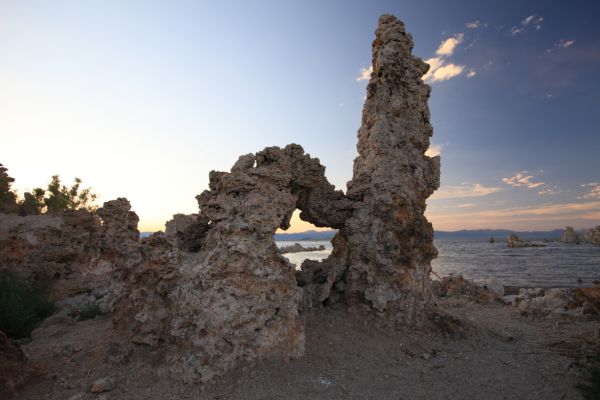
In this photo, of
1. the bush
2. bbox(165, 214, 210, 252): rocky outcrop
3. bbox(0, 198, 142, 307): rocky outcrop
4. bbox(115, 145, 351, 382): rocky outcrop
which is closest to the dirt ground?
bbox(115, 145, 351, 382): rocky outcrop

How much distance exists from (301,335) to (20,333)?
5.78 meters

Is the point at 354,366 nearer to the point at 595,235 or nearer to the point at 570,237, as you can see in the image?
the point at 595,235

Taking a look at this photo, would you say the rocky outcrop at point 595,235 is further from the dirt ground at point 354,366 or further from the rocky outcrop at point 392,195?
the rocky outcrop at point 392,195

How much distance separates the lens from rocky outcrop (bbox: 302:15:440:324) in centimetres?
809

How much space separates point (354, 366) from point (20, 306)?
6974 mm

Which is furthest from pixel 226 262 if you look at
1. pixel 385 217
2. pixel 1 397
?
pixel 385 217

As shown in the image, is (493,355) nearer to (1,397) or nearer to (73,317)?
(1,397)

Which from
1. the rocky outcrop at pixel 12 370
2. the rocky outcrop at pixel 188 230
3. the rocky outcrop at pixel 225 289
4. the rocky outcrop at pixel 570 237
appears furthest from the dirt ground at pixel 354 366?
the rocky outcrop at pixel 570 237

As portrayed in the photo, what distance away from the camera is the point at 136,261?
20.4 ft

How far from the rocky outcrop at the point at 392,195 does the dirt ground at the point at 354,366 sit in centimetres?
80

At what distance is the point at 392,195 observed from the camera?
326 inches

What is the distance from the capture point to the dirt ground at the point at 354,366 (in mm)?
5039

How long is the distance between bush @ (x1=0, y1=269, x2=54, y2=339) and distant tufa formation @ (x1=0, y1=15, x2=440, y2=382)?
150cm

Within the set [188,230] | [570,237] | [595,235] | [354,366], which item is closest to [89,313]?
[188,230]
